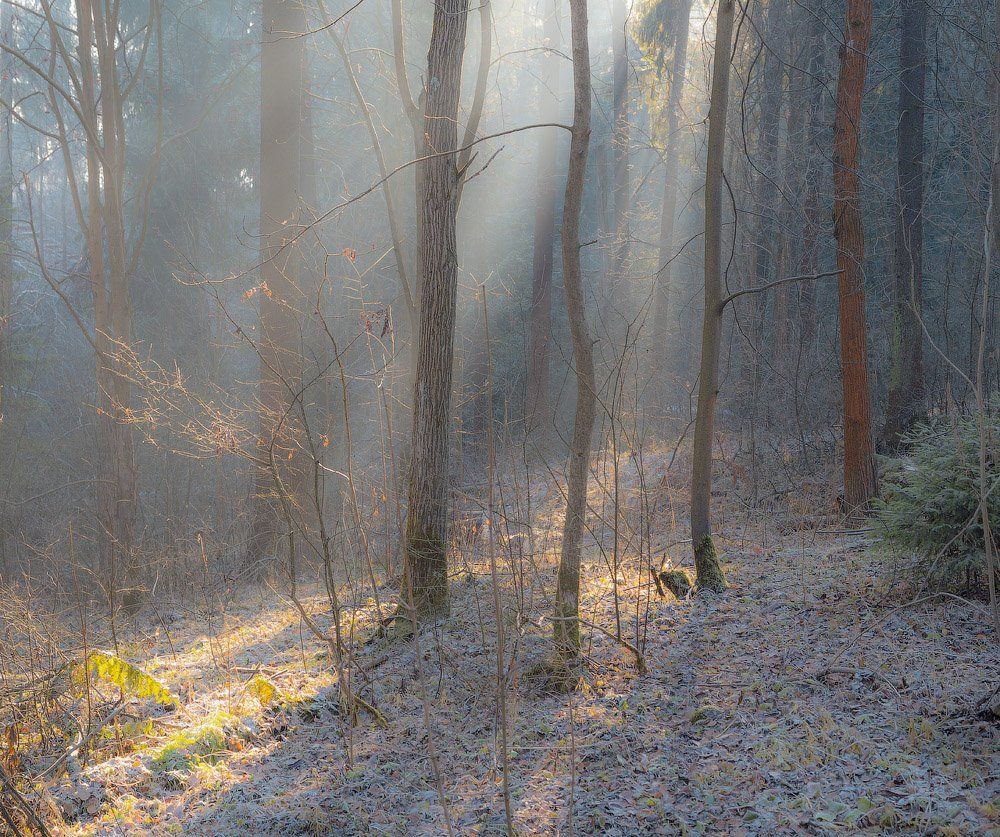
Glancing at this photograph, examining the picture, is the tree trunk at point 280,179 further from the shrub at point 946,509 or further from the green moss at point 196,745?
the shrub at point 946,509

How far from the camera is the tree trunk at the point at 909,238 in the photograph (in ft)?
32.9

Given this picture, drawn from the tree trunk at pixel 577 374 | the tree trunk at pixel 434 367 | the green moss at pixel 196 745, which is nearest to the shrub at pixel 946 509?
the tree trunk at pixel 577 374

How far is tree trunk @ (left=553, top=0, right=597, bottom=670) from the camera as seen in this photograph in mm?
4336

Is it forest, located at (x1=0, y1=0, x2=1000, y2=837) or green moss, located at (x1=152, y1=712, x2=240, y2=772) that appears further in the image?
green moss, located at (x1=152, y1=712, x2=240, y2=772)

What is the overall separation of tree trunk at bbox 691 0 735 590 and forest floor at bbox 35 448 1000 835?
47 centimetres

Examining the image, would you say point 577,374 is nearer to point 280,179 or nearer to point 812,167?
point 280,179

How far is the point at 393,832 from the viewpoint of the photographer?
3.19m

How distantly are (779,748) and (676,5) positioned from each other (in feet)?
55.6

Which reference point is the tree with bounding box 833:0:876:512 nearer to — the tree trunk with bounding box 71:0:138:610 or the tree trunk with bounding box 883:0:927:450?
the tree trunk with bounding box 883:0:927:450

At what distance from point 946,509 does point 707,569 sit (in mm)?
1747

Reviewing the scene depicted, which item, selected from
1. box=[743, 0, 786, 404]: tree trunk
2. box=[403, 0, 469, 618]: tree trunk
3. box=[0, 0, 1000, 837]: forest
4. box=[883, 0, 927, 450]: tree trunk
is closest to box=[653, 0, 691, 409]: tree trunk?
box=[0, 0, 1000, 837]: forest

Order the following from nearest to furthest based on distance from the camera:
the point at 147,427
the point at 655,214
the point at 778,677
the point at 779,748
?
the point at 779,748, the point at 778,677, the point at 147,427, the point at 655,214

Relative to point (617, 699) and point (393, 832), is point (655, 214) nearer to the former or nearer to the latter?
point (617, 699)

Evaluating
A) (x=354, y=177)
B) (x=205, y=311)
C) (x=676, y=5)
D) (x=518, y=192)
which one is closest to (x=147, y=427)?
(x=205, y=311)
